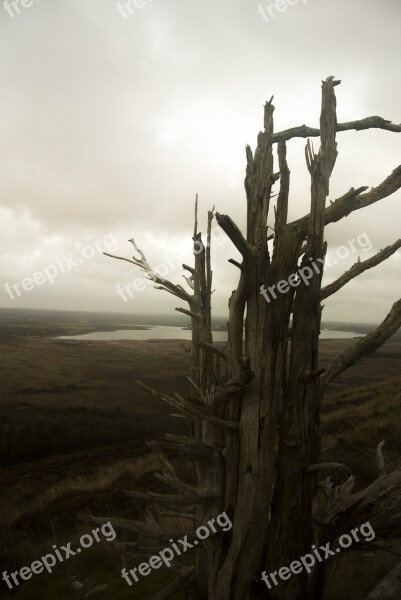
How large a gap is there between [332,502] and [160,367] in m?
54.6

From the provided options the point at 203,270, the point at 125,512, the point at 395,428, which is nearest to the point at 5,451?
the point at 125,512

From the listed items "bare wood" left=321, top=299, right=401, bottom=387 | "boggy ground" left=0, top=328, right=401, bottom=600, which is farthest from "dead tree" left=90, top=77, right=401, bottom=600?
"boggy ground" left=0, top=328, right=401, bottom=600

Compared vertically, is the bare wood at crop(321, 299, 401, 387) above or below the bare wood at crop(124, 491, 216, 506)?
above

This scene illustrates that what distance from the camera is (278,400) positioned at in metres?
3.04

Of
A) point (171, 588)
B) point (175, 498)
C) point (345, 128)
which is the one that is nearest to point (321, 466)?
point (175, 498)

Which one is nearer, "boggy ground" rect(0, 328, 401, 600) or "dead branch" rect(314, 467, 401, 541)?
"dead branch" rect(314, 467, 401, 541)

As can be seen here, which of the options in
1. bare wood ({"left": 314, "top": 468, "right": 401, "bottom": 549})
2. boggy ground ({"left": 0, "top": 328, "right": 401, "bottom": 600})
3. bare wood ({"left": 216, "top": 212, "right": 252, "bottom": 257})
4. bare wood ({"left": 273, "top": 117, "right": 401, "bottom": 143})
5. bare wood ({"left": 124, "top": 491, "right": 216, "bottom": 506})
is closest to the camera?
bare wood ({"left": 216, "top": 212, "right": 252, "bottom": 257})

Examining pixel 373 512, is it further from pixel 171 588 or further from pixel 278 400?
pixel 171 588

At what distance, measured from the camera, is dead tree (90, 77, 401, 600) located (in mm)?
2879

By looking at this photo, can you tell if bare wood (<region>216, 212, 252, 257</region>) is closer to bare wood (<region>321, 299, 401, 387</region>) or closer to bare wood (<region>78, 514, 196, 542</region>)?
bare wood (<region>321, 299, 401, 387</region>)

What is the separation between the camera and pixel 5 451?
2097 cm


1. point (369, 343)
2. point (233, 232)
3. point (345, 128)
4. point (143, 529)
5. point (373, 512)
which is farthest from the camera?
point (143, 529)

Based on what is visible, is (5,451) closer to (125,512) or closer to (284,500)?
(125,512)

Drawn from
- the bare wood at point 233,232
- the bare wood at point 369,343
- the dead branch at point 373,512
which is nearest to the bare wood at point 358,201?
the bare wood at point 233,232
